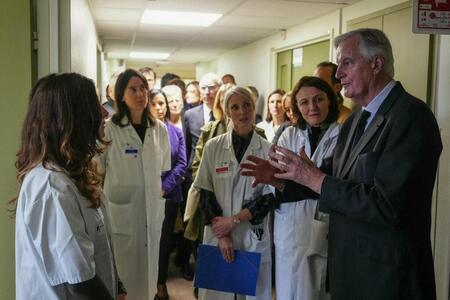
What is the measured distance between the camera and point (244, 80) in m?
7.03

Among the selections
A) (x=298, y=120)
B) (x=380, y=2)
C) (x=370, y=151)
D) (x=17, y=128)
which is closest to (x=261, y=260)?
Answer: (x=298, y=120)

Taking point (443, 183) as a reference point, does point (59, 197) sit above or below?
above

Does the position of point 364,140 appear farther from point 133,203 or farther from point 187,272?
point 187,272

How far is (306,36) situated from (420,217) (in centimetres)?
370

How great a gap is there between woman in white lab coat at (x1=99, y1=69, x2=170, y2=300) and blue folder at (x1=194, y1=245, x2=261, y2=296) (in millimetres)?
470

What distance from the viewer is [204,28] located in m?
5.28

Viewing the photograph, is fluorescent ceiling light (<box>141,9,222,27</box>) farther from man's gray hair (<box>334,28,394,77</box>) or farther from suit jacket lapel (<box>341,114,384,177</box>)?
suit jacket lapel (<box>341,114,384,177</box>)

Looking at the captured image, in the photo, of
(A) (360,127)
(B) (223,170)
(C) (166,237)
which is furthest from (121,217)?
(A) (360,127)

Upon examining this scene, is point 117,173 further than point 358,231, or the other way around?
→ point 117,173

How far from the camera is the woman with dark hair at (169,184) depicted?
293 cm

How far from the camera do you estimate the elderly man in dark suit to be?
1.28 m

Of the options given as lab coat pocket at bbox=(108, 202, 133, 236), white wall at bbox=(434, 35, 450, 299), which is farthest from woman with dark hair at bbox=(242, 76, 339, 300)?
lab coat pocket at bbox=(108, 202, 133, 236)

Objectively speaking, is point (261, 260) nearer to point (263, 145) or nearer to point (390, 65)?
point (263, 145)

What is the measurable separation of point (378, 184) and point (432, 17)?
1153mm
